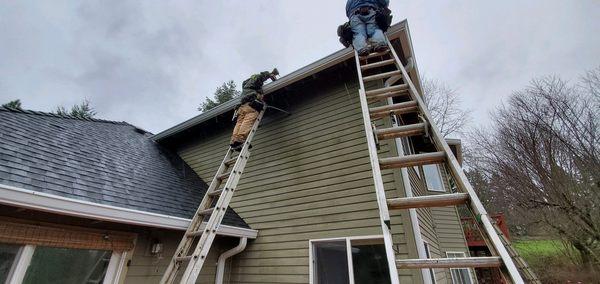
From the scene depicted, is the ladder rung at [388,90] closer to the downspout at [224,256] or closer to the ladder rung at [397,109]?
the ladder rung at [397,109]

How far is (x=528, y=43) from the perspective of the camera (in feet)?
49.9

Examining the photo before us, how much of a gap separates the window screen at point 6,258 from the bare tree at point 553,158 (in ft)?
47.0

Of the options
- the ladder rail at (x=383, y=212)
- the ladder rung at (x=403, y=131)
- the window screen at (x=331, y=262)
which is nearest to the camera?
the ladder rail at (x=383, y=212)

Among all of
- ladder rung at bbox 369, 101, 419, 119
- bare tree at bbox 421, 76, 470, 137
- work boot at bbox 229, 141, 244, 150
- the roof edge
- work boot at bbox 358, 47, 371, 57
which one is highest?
bare tree at bbox 421, 76, 470, 137

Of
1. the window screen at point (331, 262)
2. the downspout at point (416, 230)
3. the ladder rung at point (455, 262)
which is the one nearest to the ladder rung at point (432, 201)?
the ladder rung at point (455, 262)

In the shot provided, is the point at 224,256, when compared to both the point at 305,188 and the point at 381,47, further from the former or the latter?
the point at 381,47

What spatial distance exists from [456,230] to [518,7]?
11542 mm

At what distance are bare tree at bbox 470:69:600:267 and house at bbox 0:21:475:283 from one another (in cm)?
852

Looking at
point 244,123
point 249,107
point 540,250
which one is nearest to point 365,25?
point 249,107

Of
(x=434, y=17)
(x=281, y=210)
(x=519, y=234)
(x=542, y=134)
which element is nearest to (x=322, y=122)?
(x=281, y=210)

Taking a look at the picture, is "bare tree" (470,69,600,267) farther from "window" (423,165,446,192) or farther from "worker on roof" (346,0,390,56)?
"worker on roof" (346,0,390,56)

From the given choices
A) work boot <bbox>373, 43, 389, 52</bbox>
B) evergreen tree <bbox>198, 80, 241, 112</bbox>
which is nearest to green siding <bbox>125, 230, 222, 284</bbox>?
work boot <bbox>373, 43, 389, 52</bbox>

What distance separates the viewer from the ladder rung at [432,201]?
1.65 m

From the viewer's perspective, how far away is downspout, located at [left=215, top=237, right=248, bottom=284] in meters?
4.77
